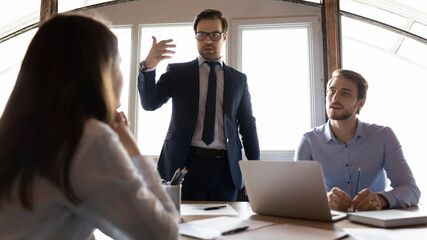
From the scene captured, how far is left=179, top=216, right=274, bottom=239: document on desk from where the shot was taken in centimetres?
90

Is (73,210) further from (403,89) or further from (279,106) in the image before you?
(403,89)

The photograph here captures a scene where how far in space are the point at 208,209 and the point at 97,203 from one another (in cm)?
74

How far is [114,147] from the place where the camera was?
0.61 metres

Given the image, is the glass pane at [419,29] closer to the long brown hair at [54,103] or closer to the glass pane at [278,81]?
the glass pane at [278,81]

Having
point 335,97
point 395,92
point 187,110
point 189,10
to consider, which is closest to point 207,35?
point 187,110

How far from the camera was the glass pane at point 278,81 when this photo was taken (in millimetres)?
3502

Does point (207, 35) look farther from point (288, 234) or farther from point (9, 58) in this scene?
point (9, 58)

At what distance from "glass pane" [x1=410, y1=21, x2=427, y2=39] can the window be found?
110 cm

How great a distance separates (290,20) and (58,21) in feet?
10.2

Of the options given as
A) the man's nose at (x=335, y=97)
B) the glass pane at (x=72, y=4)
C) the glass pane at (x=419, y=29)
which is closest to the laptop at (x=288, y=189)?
the man's nose at (x=335, y=97)

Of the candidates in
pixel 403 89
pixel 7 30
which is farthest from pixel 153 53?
pixel 7 30

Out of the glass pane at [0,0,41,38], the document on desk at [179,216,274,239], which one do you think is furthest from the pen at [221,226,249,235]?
the glass pane at [0,0,41,38]

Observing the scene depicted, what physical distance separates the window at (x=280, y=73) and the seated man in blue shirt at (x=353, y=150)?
145 cm

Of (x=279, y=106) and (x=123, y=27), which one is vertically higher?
(x=123, y=27)
